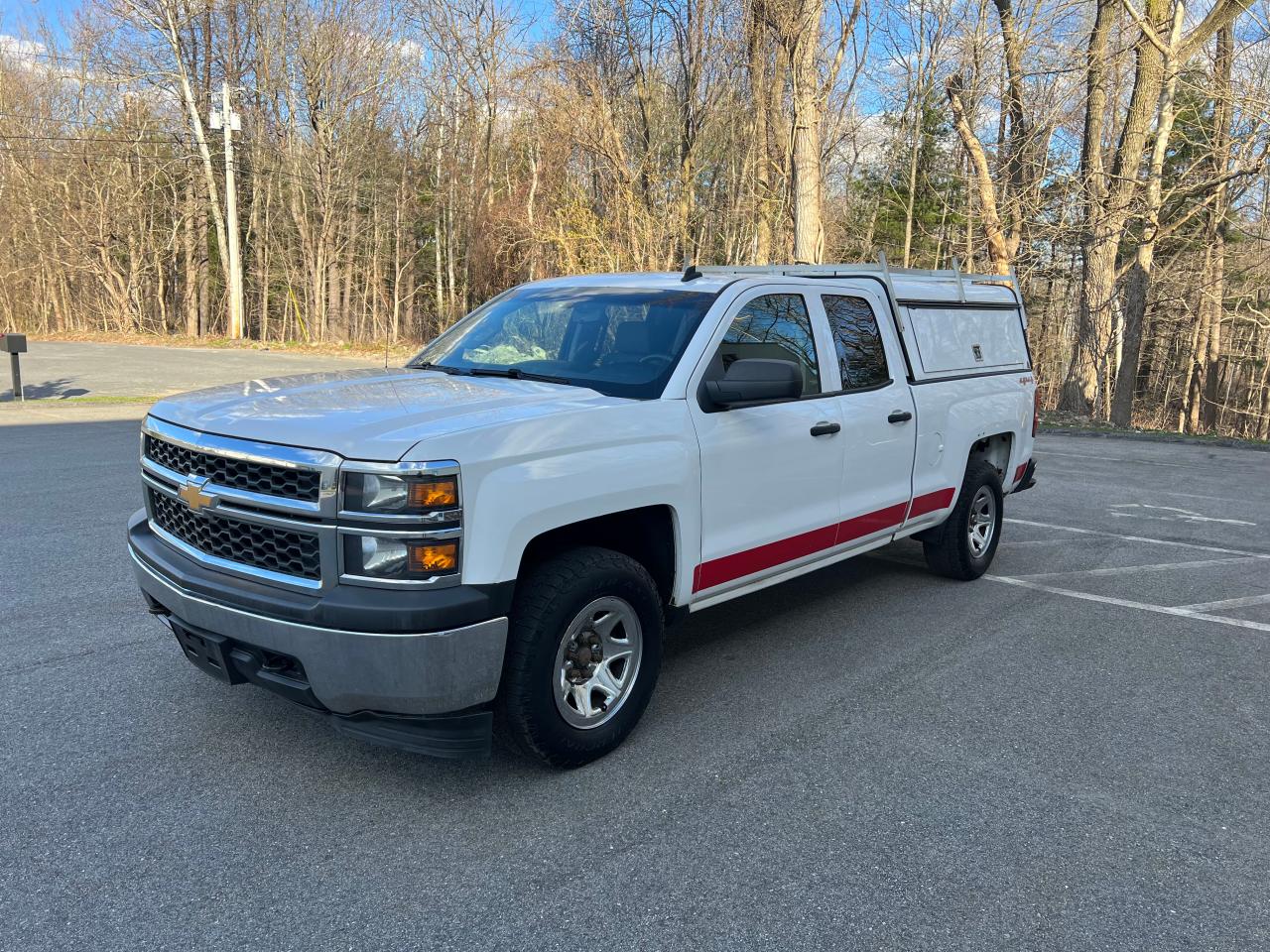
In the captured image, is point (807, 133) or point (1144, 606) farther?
point (807, 133)

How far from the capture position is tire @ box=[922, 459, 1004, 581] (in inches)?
245

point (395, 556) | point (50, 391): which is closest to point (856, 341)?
point (395, 556)

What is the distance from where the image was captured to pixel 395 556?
9.87 ft

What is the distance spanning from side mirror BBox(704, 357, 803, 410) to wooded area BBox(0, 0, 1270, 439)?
13.0 m

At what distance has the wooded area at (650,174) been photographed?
1777cm

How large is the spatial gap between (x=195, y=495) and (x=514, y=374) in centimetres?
155

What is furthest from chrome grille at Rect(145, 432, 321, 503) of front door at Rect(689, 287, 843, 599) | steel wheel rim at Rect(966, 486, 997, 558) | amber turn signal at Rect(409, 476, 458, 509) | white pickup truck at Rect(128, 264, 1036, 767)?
steel wheel rim at Rect(966, 486, 997, 558)

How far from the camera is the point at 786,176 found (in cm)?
1867

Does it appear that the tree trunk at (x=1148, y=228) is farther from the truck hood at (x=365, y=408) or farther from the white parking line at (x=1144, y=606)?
the truck hood at (x=365, y=408)

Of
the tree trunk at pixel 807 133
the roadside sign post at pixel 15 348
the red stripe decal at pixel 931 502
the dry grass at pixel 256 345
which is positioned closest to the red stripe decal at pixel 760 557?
the red stripe decal at pixel 931 502

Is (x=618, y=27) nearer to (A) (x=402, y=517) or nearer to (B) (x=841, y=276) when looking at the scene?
(B) (x=841, y=276)

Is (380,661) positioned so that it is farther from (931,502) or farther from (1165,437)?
(1165,437)

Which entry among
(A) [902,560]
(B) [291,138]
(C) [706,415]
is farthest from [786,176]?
(B) [291,138]

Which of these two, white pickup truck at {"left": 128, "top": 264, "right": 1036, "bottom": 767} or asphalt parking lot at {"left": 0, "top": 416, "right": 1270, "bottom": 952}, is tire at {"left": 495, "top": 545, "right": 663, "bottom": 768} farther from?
asphalt parking lot at {"left": 0, "top": 416, "right": 1270, "bottom": 952}
